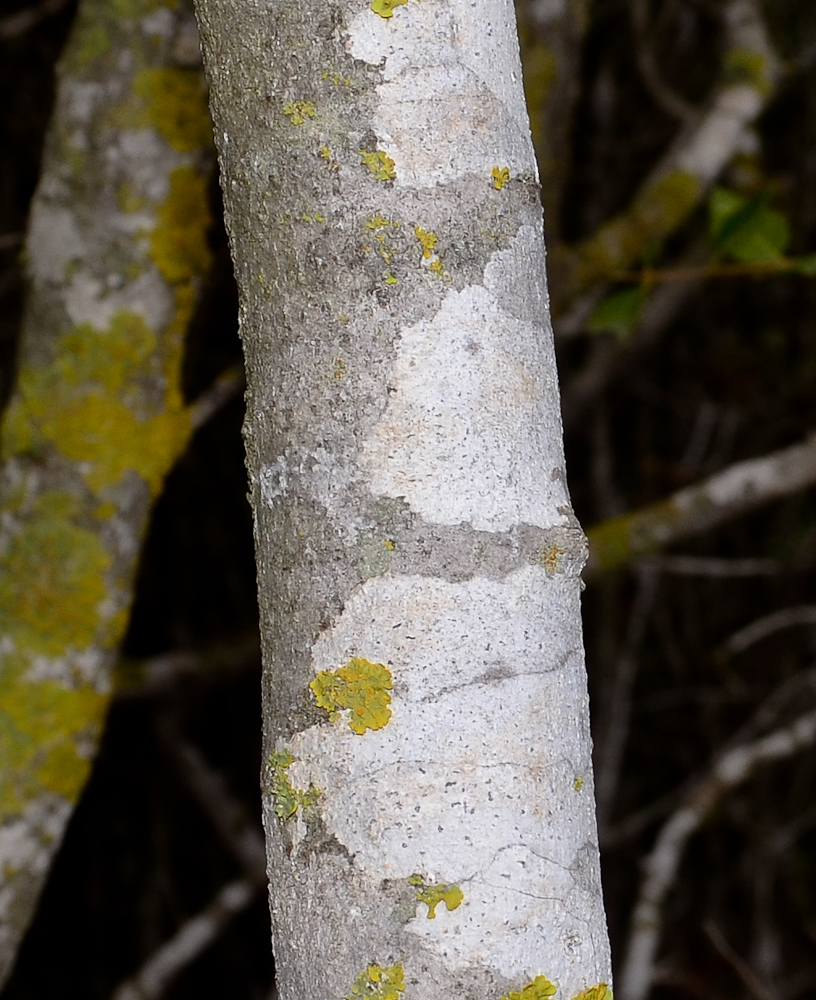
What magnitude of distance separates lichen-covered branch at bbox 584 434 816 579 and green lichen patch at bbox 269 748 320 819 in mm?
912

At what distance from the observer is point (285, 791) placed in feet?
1.28

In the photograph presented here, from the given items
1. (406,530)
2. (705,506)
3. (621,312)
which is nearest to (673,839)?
(705,506)

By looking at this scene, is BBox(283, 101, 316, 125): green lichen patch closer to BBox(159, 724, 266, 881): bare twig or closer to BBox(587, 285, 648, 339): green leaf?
BBox(587, 285, 648, 339): green leaf

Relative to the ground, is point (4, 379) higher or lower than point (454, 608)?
higher

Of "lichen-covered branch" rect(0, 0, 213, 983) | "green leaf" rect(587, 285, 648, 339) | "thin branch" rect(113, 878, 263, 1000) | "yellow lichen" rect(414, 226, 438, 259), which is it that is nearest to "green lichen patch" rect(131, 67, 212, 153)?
"lichen-covered branch" rect(0, 0, 213, 983)

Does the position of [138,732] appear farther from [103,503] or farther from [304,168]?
[304,168]

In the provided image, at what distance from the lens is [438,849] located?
363mm

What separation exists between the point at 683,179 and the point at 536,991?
1.19 m

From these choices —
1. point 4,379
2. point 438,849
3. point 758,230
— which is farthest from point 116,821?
point 438,849

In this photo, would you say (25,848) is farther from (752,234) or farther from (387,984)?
(752,234)

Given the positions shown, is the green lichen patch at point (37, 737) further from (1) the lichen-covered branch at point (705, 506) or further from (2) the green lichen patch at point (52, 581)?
(1) the lichen-covered branch at point (705, 506)

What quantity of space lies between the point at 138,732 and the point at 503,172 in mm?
1938

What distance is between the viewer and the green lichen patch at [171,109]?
2.77ft

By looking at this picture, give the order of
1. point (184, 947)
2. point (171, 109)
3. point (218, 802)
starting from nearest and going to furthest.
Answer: point (171, 109) < point (184, 947) < point (218, 802)
